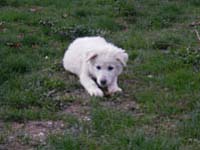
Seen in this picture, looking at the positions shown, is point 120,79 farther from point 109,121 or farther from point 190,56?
point 109,121

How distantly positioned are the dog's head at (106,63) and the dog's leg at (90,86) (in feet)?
0.24

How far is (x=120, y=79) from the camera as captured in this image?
341 inches

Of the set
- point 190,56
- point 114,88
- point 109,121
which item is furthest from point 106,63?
point 190,56

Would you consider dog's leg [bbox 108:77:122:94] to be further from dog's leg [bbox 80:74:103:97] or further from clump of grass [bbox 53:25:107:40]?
clump of grass [bbox 53:25:107:40]

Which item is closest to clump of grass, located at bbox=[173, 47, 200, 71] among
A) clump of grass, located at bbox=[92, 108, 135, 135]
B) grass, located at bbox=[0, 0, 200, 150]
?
grass, located at bbox=[0, 0, 200, 150]

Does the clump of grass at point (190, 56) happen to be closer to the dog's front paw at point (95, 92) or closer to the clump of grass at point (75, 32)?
the dog's front paw at point (95, 92)

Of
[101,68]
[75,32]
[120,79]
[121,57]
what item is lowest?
[120,79]

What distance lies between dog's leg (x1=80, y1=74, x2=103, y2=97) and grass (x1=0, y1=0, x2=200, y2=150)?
10 centimetres

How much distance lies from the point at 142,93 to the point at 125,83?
2.12 feet

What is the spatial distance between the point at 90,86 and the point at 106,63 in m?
0.35

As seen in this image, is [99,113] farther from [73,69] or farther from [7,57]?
[7,57]

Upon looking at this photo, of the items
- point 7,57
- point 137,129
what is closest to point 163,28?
point 7,57

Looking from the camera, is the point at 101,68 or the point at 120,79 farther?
the point at 120,79

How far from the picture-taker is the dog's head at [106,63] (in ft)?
26.0
